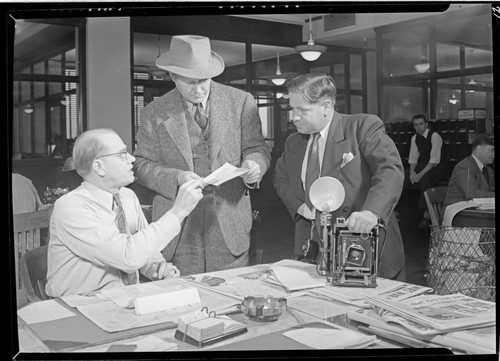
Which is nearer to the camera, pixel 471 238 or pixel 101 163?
pixel 101 163

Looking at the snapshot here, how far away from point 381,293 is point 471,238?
24.4 inches

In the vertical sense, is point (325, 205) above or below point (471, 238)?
above

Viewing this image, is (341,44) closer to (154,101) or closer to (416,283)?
(154,101)

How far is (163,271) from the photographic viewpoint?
250 centimetres

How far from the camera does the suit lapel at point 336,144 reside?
2.55 m

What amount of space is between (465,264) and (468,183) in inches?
15.0

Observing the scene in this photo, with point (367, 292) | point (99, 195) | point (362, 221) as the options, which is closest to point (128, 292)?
point (99, 195)

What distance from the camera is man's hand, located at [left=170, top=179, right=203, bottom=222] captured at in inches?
101

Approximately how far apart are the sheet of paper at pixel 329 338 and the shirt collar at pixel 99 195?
981 millimetres

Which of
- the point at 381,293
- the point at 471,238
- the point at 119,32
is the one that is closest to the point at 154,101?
the point at 119,32

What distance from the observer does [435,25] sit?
2570mm

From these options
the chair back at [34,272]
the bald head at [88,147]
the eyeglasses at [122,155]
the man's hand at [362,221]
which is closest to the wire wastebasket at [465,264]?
the man's hand at [362,221]

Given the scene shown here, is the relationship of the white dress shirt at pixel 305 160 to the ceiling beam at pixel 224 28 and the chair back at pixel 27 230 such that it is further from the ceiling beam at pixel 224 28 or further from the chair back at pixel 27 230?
the chair back at pixel 27 230

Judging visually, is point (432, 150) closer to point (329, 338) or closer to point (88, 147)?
point (329, 338)
